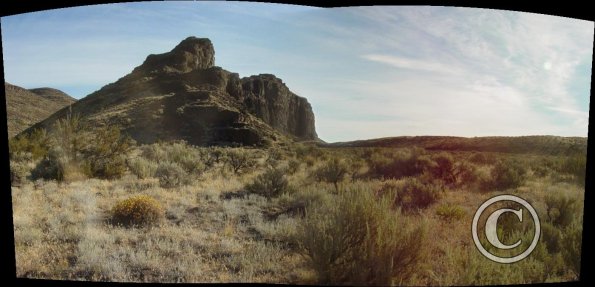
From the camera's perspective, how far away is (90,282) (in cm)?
629

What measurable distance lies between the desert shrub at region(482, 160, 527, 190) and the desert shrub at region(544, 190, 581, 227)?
10.8ft

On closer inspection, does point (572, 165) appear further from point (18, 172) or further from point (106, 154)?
point (18, 172)

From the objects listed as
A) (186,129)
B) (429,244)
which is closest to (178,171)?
(186,129)

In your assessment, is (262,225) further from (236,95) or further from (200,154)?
(236,95)

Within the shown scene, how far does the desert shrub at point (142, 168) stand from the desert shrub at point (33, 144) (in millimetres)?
2744

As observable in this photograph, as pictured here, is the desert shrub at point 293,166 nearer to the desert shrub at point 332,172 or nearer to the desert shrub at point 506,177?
the desert shrub at point 332,172

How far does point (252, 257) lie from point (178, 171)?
661 centimetres

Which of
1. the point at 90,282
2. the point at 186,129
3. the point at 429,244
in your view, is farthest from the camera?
the point at 186,129

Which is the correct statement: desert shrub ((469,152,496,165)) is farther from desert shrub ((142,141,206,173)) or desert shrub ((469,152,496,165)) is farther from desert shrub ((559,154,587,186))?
desert shrub ((142,141,206,173))

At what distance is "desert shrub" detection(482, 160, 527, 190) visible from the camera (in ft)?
39.9

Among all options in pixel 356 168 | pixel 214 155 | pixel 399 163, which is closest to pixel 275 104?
pixel 214 155

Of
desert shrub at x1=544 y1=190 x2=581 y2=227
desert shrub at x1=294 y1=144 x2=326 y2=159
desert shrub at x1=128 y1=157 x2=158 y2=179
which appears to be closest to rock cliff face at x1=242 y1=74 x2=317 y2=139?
desert shrub at x1=294 y1=144 x2=326 y2=159

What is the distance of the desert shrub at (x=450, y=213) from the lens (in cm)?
876

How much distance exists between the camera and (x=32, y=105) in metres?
13.4
